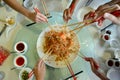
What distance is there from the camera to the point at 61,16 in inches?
71.1

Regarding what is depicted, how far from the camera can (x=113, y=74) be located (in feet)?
5.73

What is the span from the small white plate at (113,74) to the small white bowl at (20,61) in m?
0.61

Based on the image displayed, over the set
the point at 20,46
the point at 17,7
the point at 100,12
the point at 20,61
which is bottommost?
the point at 20,61

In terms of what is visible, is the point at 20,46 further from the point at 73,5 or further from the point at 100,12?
the point at 100,12

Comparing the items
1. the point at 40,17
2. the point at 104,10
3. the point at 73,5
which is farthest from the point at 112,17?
the point at 40,17

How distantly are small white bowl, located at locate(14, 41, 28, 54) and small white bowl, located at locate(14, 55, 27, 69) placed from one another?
0.04 meters

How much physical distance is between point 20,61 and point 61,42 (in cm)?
32

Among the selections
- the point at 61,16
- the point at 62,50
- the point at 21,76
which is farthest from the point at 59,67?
the point at 61,16

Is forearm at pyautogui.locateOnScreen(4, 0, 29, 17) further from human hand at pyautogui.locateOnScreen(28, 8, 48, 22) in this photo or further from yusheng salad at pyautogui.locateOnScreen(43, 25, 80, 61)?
yusheng salad at pyautogui.locateOnScreen(43, 25, 80, 61)

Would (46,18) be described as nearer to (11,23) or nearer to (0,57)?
(11,23)

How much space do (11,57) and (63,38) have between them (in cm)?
40

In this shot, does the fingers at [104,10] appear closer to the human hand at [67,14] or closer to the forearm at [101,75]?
the human hand at [67,14]

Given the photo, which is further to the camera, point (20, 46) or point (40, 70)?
point (20, 46)

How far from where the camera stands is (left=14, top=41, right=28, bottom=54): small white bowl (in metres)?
1.69
